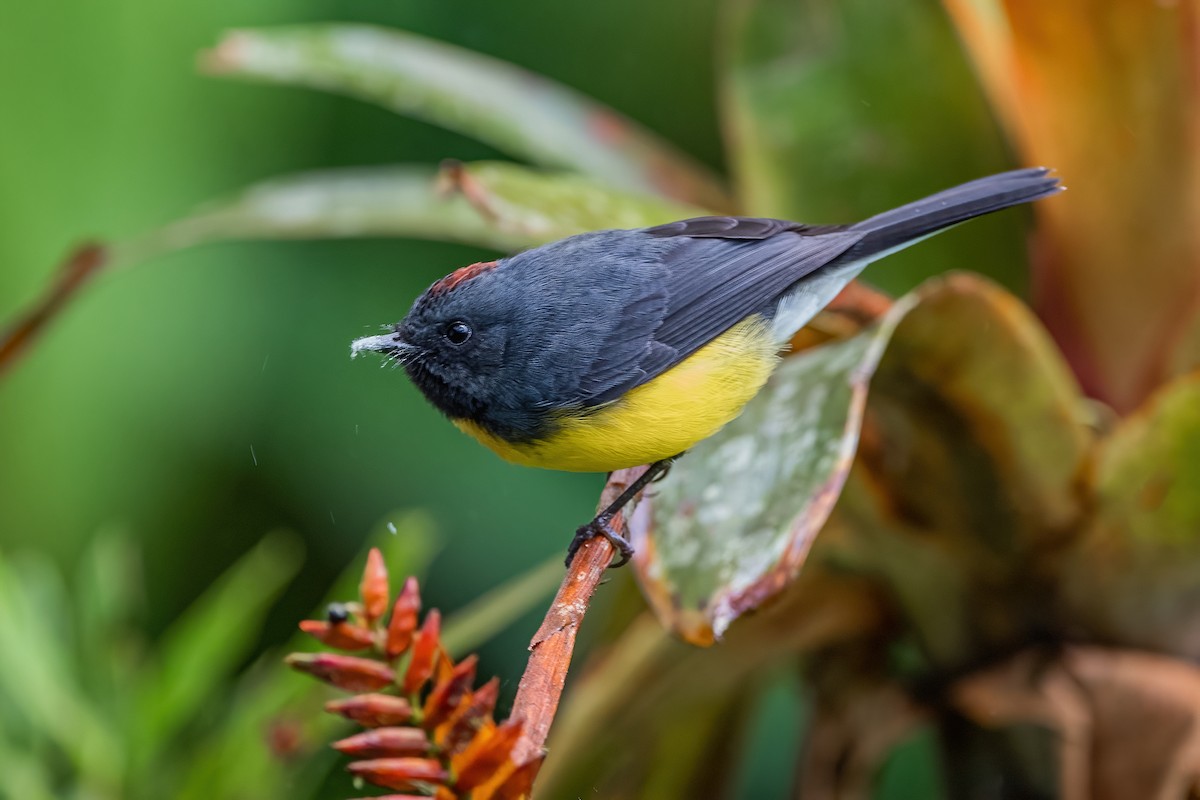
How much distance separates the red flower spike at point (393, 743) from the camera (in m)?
0.61

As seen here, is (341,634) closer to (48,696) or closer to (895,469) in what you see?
(895,469)

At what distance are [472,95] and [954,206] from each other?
0.72 m

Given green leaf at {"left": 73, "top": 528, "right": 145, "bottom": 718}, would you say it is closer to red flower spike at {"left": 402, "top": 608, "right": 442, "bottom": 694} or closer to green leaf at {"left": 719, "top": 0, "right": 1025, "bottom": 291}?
green leaf at {"left": 719, "top": 0, "right": 1025, "bottom": 291}

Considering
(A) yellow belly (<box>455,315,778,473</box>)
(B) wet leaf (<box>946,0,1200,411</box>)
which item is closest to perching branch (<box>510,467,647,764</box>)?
(A) yellow belly (<box>455,315,778,473</box>)

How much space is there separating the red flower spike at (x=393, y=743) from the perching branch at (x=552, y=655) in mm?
49

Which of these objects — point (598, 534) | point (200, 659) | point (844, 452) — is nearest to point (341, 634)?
point (844, 452)

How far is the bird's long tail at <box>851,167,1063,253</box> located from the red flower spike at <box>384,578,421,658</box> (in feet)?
3.37

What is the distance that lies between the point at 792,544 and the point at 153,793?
42.9 inches

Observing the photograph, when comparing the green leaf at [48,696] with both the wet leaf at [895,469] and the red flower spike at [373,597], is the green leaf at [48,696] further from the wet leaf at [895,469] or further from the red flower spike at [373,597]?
the red flower spike at [373,597]

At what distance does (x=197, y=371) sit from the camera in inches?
93.0

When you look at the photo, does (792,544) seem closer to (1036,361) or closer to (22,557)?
(1036,361)

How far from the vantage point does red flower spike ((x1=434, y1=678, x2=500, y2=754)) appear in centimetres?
62

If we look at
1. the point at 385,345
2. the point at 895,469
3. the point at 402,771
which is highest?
the point at 385,345

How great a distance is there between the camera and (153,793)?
1.74 m
